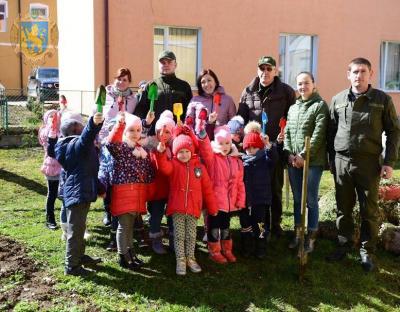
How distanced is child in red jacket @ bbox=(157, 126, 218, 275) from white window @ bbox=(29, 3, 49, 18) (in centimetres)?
2405

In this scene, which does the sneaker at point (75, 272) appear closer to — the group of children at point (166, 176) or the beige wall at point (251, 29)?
the group of children at point (166, 176)

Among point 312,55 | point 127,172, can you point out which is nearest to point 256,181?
point 127,172

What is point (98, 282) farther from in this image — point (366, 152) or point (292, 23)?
point (292, 23)

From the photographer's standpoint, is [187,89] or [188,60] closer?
[187,89]

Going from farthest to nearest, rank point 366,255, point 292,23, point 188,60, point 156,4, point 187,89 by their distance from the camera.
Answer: point 292,23
point 188,60
point 156,4
point 187,89
point 366,255

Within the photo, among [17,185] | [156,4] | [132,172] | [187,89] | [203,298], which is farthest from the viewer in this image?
[156,4]

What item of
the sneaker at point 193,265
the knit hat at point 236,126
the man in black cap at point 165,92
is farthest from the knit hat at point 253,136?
the sneaker at point 193,265

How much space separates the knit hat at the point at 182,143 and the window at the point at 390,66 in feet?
40.5

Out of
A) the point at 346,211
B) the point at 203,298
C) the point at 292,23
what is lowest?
the point at 203,298

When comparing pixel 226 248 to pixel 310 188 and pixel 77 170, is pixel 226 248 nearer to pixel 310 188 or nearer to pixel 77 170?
pixel 310 188

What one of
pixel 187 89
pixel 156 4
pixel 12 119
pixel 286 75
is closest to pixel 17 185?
pixel 187 89

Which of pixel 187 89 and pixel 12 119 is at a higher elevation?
pixel 187 89

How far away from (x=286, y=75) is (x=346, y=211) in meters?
8.86

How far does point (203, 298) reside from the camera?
157 inches
